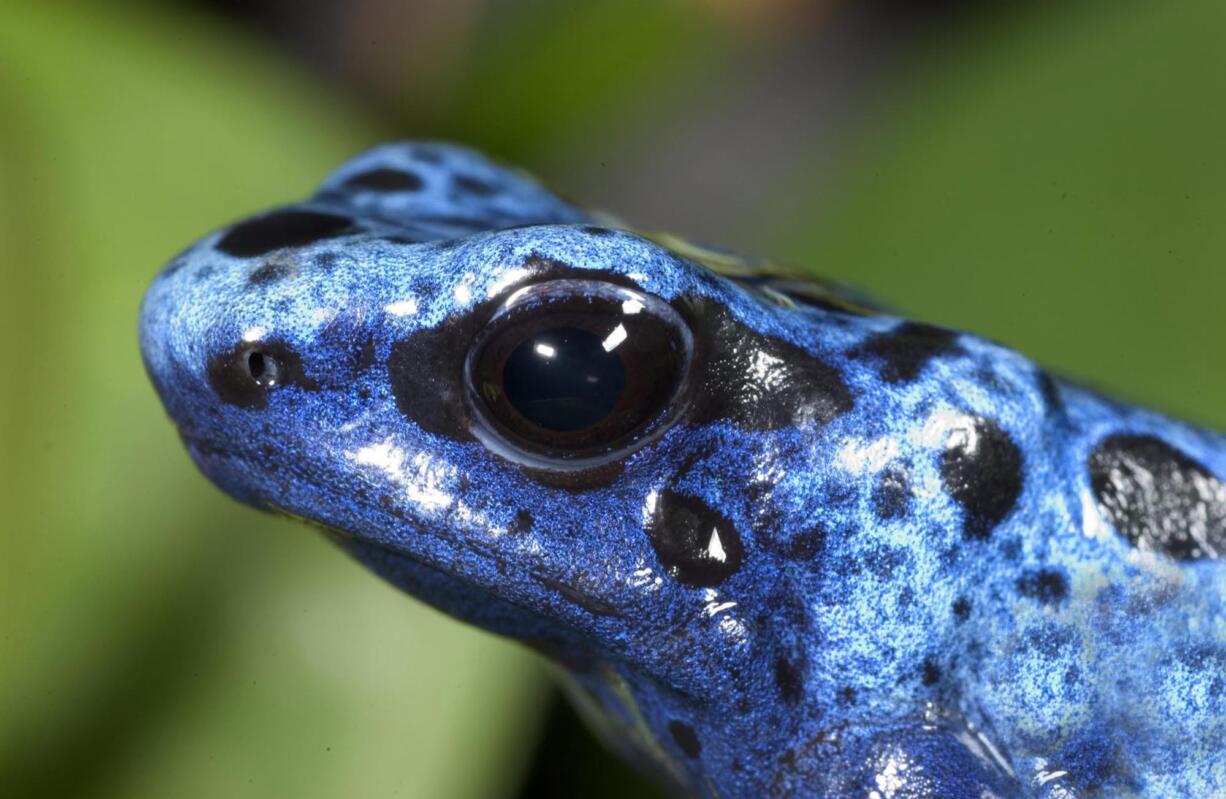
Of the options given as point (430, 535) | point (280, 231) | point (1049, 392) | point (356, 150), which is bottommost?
point (430, 535)

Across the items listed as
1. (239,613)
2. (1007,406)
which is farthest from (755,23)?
(1007,406)

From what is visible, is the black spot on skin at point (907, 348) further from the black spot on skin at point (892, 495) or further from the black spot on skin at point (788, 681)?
the black spot on skin at point (788, 681)

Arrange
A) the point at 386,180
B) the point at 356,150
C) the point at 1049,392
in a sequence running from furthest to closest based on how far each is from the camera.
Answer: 1. the point at 356,150
2. the point at 386,180
3. the point at 1049,392

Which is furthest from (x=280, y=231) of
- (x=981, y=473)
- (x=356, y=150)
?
(x=356, y=150)

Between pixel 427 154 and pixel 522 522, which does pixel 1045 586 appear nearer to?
pixel 522 522

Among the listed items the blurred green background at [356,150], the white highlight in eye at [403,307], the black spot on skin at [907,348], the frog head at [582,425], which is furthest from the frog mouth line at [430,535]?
the blurred green background at [356,150]

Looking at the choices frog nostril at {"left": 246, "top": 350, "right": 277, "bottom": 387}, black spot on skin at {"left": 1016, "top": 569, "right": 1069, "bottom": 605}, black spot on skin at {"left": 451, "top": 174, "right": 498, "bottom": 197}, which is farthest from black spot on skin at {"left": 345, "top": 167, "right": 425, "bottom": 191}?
black spot on skin at {"left": 1016, "top": 569, "right": 1069, "bottom": 605}

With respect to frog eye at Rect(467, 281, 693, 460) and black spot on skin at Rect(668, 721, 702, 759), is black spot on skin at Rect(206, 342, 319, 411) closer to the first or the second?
frog eye at Rect(467, 281, 693, 460)
